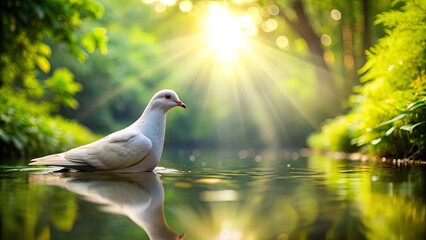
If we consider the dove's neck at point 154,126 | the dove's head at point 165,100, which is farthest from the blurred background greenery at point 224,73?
the dove's neck at point 154,126

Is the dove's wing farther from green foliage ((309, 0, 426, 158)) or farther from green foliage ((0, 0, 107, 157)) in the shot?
green foliage ((0, 0, 107, 157))

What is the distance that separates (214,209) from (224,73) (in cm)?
3148

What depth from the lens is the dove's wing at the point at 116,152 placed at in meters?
5.94

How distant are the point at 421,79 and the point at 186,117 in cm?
2493

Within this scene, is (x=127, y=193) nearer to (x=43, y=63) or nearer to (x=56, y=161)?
(x=56, y=161)

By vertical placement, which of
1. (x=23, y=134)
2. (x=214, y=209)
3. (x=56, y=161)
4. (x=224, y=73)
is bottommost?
(x=214, y=209)

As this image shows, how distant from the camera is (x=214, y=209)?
337 cm

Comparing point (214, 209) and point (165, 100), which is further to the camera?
point (165, 100)

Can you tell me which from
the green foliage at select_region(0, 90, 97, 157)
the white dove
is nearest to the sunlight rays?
the green foliage at select_region(0, 90, 97, 157)

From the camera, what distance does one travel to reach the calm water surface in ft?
8.49

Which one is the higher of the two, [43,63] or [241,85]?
[241,85]

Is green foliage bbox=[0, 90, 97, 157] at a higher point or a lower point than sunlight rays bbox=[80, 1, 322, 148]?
lower

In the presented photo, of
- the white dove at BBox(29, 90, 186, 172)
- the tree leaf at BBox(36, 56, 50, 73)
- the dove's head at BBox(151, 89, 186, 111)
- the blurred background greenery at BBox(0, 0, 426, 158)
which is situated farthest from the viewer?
the tree leaf at BBox(36, 56, 50, 73)

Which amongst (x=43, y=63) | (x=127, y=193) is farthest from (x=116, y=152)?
(x=43, y=63)
